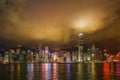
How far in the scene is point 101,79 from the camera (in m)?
99.9

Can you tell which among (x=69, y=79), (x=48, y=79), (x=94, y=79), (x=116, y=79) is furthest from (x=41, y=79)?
(x=116, y=79)

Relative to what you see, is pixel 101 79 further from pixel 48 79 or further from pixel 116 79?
pixel 48 79

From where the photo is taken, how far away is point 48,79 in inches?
3974

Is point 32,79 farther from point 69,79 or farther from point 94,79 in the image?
point 94,79

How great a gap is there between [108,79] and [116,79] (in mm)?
2927

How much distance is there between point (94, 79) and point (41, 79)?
19974 millimetres

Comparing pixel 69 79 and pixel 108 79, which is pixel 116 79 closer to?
pixel 108 79

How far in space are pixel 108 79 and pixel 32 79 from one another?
94.1ft

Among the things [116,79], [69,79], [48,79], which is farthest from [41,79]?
[116,79]

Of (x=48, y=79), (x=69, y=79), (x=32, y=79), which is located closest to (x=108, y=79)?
(x=69, y=79)

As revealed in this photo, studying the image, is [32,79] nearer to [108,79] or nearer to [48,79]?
[48,79]

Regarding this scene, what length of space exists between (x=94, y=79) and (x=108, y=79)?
531 centimetres

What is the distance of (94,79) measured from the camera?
325ft

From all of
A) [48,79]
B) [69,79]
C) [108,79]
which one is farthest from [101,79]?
[48,79]
